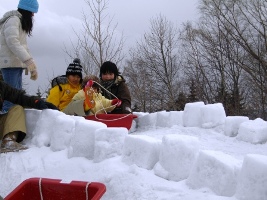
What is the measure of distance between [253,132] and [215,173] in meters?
1.94

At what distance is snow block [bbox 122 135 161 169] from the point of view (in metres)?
2.38

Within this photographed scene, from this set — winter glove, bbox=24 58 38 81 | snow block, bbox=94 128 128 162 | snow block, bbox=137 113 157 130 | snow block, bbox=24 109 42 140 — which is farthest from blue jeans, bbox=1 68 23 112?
snow block, bbox=137 113 157 130

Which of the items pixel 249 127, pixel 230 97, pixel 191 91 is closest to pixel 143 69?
pixel 191 91

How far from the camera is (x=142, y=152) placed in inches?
94.9

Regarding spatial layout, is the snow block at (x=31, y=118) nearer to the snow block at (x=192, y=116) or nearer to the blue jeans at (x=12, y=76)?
the blue jeans at (x=12, y=76)

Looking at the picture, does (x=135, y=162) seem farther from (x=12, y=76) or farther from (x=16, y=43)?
(x=12, y=76)

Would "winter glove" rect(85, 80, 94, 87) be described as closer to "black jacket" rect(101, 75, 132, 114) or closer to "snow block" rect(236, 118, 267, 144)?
"black jacket" rect(101, 75, 132, 114)

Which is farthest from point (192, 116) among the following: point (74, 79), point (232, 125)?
point (74, 79)

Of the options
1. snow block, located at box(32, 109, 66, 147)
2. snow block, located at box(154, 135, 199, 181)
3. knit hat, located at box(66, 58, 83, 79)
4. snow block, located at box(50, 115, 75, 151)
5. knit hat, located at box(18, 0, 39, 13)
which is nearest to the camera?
snow block, located at box(154, 135, 199, 181)

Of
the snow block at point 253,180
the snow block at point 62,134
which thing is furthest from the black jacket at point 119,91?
the snow block at point 253,180

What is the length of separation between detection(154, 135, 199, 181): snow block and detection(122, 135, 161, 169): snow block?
7 cm

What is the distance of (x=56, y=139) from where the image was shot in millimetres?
3033

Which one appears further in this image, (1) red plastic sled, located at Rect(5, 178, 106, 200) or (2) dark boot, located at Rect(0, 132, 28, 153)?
(2) dark boot, located at Rect(0, 132, 28, 153)

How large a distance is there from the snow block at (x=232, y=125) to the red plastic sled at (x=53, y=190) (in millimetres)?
2293
